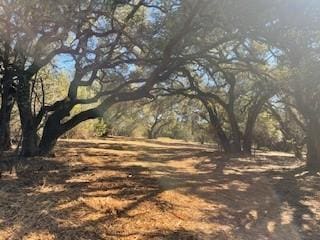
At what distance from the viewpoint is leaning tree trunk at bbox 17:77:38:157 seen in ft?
46.0

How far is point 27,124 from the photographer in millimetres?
14891

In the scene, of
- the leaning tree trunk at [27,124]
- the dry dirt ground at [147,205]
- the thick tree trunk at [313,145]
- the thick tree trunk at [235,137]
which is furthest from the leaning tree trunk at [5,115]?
the thick tree trunk at [235,137]

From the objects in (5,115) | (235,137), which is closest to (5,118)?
(5,115)

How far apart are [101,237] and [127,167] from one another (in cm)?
723

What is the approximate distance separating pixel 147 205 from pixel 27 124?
7588 mm

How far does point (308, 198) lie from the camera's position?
10.7m

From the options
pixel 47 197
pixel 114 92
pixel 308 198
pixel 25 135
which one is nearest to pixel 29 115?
pixel 25 135

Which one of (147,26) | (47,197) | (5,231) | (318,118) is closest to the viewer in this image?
(5,231)

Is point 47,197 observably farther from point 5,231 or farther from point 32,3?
point 32,3

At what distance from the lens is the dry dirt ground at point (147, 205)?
6.84 meters

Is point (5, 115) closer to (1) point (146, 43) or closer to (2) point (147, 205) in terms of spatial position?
(1) point (146, 43)

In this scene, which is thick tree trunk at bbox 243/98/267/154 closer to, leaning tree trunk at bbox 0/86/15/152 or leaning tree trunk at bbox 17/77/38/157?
leaning tree trunk at bbox 0/86/15/152

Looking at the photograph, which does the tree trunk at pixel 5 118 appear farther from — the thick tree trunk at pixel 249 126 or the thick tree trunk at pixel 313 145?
the thick tree trunk at pixel 249 126

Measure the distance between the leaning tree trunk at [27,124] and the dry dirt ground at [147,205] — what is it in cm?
159
